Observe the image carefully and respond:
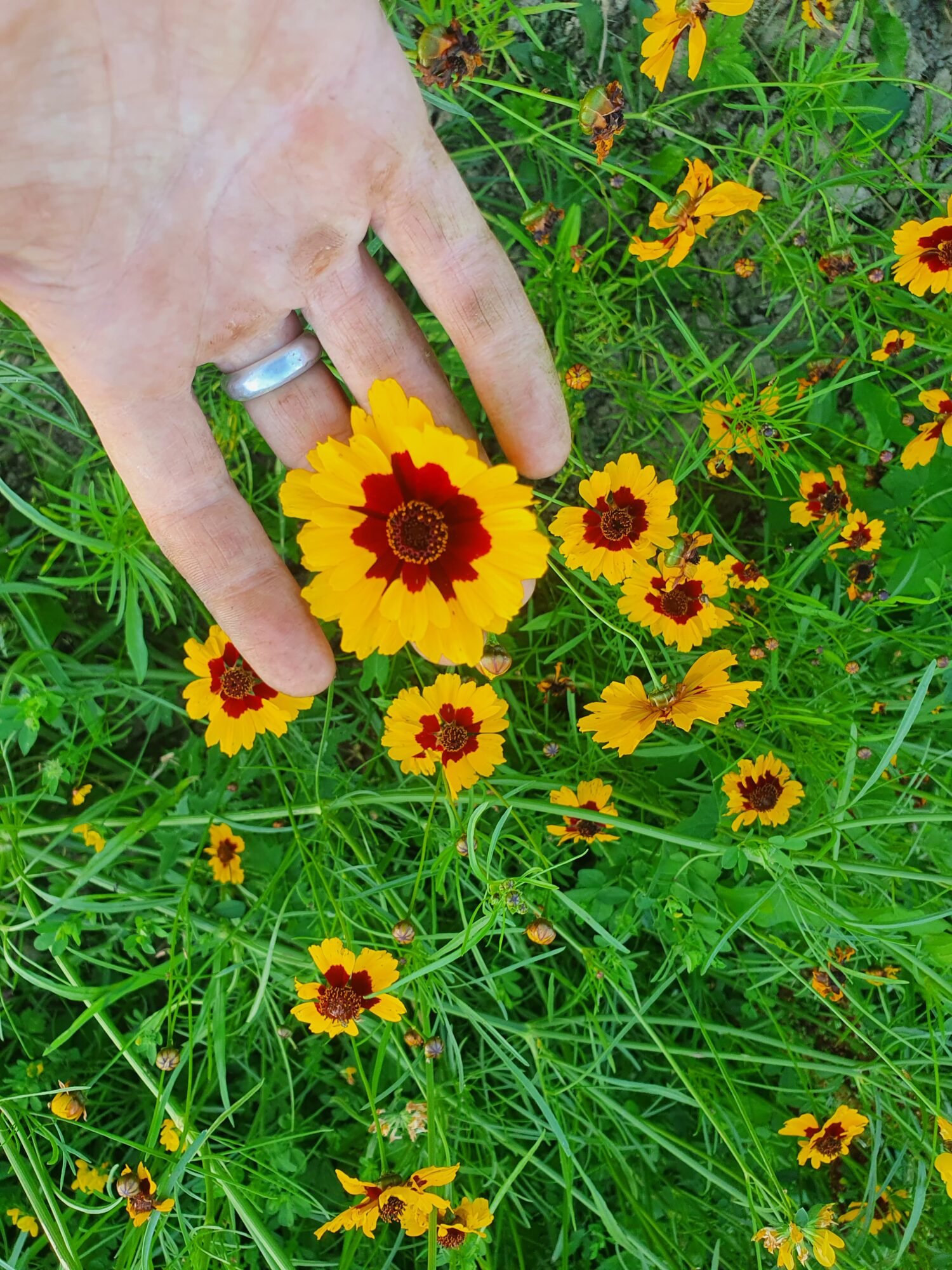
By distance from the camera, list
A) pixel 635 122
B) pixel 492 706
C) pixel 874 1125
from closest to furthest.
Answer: pixel 492 706 → pixel 874 1125 → pixel 635 122

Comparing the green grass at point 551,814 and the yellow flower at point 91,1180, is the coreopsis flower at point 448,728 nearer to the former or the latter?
the green grass at point 551,814

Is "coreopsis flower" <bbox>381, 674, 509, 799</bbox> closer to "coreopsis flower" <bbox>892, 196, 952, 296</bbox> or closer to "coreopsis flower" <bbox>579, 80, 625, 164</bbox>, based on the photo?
"coreopsis flower" <bbox>579, 80, 625, 164</bbox>

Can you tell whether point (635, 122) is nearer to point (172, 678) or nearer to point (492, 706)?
point (492, 706)

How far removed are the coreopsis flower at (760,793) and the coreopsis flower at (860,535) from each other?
0.38m

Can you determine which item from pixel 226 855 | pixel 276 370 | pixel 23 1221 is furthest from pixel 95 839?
pixel 276 370

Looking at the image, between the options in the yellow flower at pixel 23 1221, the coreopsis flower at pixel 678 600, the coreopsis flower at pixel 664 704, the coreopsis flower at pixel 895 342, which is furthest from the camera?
the yellow flower at pixel 23 1221

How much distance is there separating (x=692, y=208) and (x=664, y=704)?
29.2 inches

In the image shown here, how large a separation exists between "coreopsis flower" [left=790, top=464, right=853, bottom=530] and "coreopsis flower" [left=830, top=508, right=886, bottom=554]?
0.11 ft

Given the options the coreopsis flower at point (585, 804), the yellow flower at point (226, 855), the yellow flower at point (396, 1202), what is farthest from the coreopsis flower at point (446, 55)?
the yellow flower at point (396, 1202)

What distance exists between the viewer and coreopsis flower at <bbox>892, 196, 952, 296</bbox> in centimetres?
137

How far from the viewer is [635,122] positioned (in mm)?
1700

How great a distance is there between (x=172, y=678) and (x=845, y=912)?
1.24 metres

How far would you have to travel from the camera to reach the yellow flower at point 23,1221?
1.57 m

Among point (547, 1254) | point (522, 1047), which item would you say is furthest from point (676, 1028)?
point (547, 1254)
